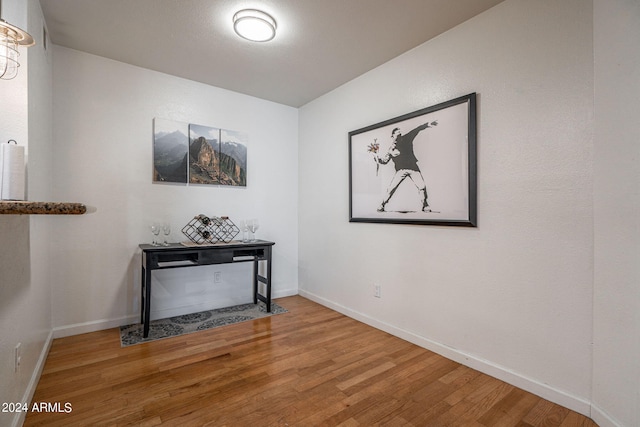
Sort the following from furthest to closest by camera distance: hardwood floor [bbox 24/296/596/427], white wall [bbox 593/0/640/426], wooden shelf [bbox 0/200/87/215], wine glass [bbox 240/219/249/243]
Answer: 1. wine glass [bbox 240/219/249/243]
2. hardwood floor [bbox 24/296/596/427]
3. white wall [bbox 593/0/640/426]
4. wooden shelf [bbox 0/200/87/215]

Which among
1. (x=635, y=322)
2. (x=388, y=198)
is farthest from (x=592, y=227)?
(x=388, y=198)

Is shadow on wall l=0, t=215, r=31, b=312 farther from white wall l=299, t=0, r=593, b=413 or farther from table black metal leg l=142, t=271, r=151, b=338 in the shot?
white wall l=299, t=0, r=593, b=413

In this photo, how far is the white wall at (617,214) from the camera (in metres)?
1.41

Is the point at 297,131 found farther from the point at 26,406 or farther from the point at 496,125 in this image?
the point at 26,406

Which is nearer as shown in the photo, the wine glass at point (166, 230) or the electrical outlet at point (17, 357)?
the electrical outlet at point (17, 357)

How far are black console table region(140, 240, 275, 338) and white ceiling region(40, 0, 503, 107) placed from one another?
178 cm

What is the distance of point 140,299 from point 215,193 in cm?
133

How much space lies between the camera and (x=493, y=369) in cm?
203

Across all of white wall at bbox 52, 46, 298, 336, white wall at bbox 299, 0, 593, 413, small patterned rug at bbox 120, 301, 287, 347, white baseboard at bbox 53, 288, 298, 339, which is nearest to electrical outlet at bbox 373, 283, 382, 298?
white wall at bbox 299, 0, 593, 413

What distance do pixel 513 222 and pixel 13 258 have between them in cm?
282

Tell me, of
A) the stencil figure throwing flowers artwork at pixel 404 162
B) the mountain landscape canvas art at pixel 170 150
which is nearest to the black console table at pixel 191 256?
the mountain landscape canvas art at pixel 170 150

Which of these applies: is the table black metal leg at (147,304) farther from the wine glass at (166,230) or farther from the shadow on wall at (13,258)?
the shadow on wall at (13,258)

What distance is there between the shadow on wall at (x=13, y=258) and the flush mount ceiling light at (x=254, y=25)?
186 centimetres

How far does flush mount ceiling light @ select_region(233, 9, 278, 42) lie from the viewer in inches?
84.7
